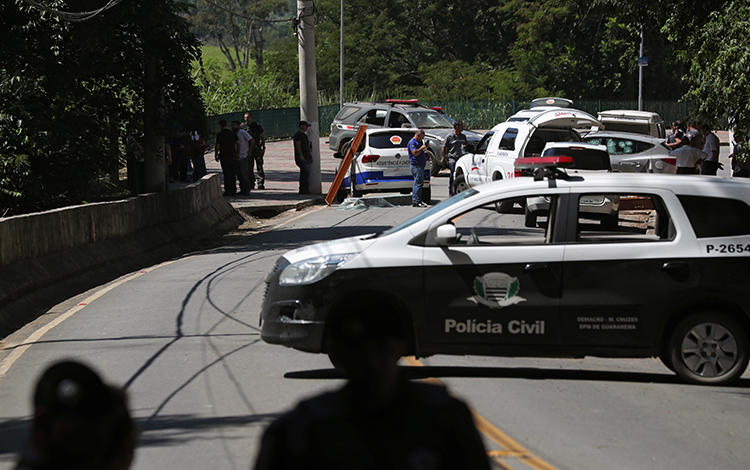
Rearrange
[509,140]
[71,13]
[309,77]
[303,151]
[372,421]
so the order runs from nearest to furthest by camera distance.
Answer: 1. [372,421]
2. [71,13]
3. [509,140]
4. [303,151]
5. [309,77]

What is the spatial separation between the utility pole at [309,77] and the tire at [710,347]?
20.7m

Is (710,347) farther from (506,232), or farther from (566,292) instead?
(506,232)

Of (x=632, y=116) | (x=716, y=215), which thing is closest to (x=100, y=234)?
(x=716, y=215)

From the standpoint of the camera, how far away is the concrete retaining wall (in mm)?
12867

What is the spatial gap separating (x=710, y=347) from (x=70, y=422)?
275 inches

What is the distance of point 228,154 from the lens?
27484mm

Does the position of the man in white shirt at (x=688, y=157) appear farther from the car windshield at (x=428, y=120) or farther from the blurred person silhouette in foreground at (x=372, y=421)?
the blurred person silhouette in foreground at (x=372, y=421)

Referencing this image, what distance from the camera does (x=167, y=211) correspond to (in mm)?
19812

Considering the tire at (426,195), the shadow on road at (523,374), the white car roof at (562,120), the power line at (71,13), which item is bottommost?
the tire at (426,195)

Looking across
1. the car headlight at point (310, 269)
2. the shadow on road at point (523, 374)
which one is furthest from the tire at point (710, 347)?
the car headlight at point (310, 269)

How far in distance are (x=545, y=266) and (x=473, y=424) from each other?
19.3ft

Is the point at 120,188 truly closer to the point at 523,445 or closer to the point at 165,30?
the point at 165,30

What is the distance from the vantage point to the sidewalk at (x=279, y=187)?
26.3 meters

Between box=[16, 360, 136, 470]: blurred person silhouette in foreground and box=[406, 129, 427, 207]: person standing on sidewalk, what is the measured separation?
20852 millimetres
